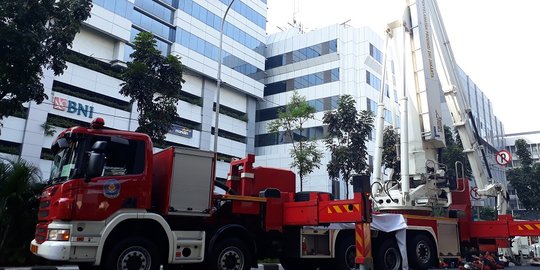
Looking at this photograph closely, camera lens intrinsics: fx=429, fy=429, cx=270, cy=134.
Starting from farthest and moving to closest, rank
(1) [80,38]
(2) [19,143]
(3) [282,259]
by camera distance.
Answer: (1) [80,38]
(2) [19,143]
(3) [282,259]

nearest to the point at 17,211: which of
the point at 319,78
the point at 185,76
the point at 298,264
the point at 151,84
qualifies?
the point at 151,84

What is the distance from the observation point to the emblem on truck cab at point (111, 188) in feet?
23.5

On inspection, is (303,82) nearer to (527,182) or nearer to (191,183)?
(527,182)

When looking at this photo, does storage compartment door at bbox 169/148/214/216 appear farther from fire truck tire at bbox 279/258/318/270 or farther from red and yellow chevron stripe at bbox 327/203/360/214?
fire truck tire at bbox 279/258/318/270

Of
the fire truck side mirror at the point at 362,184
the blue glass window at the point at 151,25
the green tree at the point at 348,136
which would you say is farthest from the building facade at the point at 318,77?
the fire truck side mirror at the point at 362,184

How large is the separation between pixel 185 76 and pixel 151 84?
2501 cm

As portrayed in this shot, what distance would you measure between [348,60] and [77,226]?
38425 mm

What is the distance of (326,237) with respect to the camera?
9.64 meters

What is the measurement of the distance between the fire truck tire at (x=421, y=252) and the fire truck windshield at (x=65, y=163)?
314 inches

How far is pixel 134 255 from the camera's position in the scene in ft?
23.7

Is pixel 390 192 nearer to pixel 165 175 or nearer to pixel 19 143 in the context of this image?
pixel 165 175

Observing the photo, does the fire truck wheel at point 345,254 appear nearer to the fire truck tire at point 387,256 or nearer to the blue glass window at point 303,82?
the fire truck tire at point 387,256

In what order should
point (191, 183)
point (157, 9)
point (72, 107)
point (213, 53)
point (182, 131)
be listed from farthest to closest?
point (213, 53) < point (182, 131) < point (157, 9) < point (72, 107) < point (191, 183)

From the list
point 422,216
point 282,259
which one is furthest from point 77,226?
point 422,216
